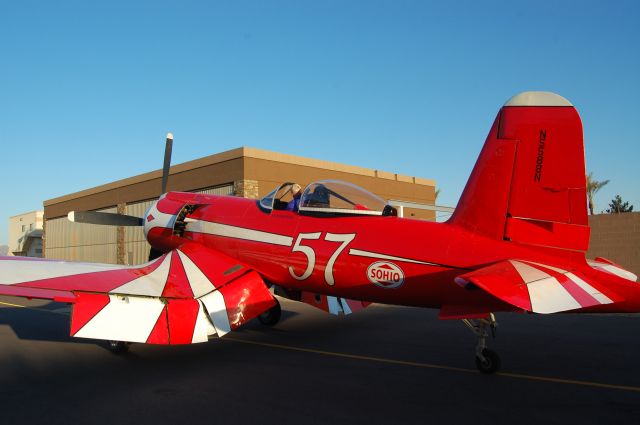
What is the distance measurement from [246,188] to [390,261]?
1670 centimetres

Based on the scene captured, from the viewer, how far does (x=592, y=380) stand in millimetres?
5734

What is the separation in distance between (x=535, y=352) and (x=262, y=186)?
56.7ft

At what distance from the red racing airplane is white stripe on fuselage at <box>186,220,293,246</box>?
0.02 meters

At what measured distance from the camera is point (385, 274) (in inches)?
249

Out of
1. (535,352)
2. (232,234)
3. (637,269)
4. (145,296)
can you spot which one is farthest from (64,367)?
(637,269)

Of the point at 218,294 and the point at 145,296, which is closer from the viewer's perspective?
the point at 145,296

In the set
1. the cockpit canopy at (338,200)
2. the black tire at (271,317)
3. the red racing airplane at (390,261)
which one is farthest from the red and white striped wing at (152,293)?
the black tire at (271,317)

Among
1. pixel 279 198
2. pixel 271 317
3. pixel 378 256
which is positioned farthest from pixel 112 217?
pixel 378 256

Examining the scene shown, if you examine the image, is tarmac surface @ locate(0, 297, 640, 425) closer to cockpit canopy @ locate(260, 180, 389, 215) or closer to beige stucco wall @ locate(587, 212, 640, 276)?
cockpit canopy @ locate(260, 180, 389, 215)

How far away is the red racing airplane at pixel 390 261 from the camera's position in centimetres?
525

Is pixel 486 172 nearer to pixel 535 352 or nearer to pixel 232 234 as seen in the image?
pixel 535 352

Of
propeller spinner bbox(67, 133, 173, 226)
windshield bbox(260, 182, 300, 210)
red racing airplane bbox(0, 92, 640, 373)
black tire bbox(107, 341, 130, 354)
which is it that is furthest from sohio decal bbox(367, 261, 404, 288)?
propeller spinner bbox(67, 133, 173, 226)

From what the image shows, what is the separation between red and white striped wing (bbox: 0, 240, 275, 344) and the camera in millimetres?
6355

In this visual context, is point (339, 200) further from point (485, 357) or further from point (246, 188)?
point (246, 188)
